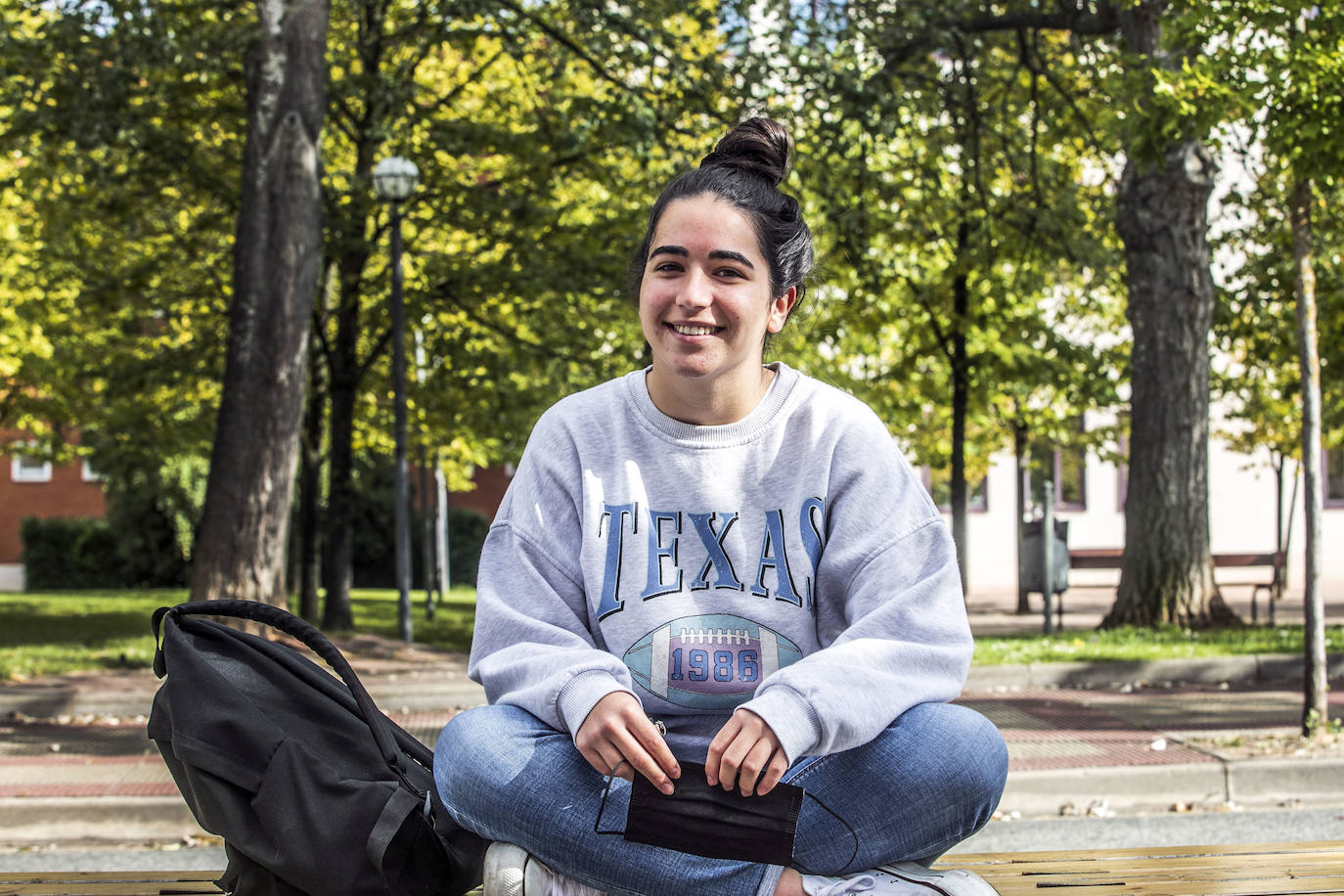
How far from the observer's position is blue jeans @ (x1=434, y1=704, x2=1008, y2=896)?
6.77 ft

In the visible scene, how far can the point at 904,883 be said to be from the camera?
1952mm

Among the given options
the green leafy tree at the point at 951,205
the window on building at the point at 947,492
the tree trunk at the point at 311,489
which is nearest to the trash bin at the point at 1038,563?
the green leafy tree at the point at 951,205

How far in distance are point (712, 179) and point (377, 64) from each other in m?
14.7

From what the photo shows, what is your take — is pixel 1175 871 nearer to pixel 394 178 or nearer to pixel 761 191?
pixel 761 191

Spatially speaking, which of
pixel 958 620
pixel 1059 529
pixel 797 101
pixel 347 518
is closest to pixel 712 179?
pixel 958 620

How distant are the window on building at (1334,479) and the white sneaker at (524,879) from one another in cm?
3416

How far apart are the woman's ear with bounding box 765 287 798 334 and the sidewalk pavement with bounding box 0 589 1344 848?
4338 mm

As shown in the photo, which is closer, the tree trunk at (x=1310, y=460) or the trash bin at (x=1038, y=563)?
the tree trunk at (x=1310, y=460)

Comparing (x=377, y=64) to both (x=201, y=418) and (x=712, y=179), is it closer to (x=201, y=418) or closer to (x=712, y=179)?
(x=201, y=418)

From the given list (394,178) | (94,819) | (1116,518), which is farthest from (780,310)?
(1116,518)

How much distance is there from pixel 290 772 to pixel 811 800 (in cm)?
83

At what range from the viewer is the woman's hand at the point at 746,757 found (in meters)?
1.92

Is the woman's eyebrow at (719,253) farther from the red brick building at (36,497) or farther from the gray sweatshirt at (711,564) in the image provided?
the red brick building at (36,497)

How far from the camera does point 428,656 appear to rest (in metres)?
11.9
